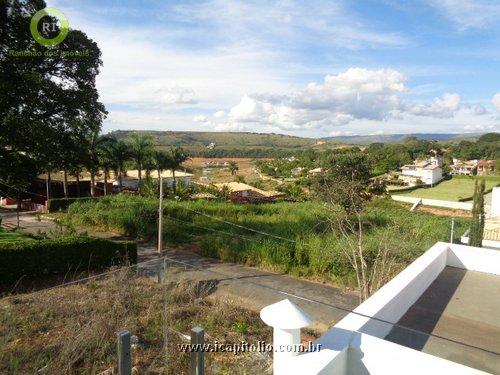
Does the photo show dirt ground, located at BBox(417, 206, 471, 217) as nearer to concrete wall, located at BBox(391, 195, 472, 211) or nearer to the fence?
concrete wall, located at BBox(391, 195, 472, 211)

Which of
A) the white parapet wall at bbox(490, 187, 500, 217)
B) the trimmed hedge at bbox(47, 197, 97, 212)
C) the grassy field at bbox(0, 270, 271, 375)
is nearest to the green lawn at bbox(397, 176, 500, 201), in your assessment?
the white parapet wall at bbox(490, 187, 500, 217)

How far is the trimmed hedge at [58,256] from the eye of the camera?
9.59 meters

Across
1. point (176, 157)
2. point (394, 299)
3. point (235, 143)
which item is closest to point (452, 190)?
point (176, 157)

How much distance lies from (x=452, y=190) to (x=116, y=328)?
51578 mm

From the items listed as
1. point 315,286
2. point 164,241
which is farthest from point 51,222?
point 315,286

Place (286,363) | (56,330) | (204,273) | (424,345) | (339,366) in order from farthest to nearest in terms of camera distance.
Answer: (204,273) → (56,330) → (424,345) → (339,366) → (286,363)

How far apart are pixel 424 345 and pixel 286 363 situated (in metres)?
1.55

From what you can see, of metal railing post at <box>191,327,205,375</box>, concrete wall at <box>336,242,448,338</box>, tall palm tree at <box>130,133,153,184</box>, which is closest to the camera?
metal railing post at <box>191,327,205,375</box>

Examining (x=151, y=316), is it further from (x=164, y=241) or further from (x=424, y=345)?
(x=164, y=241)

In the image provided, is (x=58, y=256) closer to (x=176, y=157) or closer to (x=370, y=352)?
(x=370, y=352)

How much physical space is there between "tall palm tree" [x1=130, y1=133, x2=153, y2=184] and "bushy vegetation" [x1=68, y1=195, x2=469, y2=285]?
1024cm

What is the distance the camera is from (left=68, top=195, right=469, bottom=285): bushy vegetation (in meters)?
11.2

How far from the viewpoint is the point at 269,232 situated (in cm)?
1611

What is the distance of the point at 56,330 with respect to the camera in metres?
6.01
